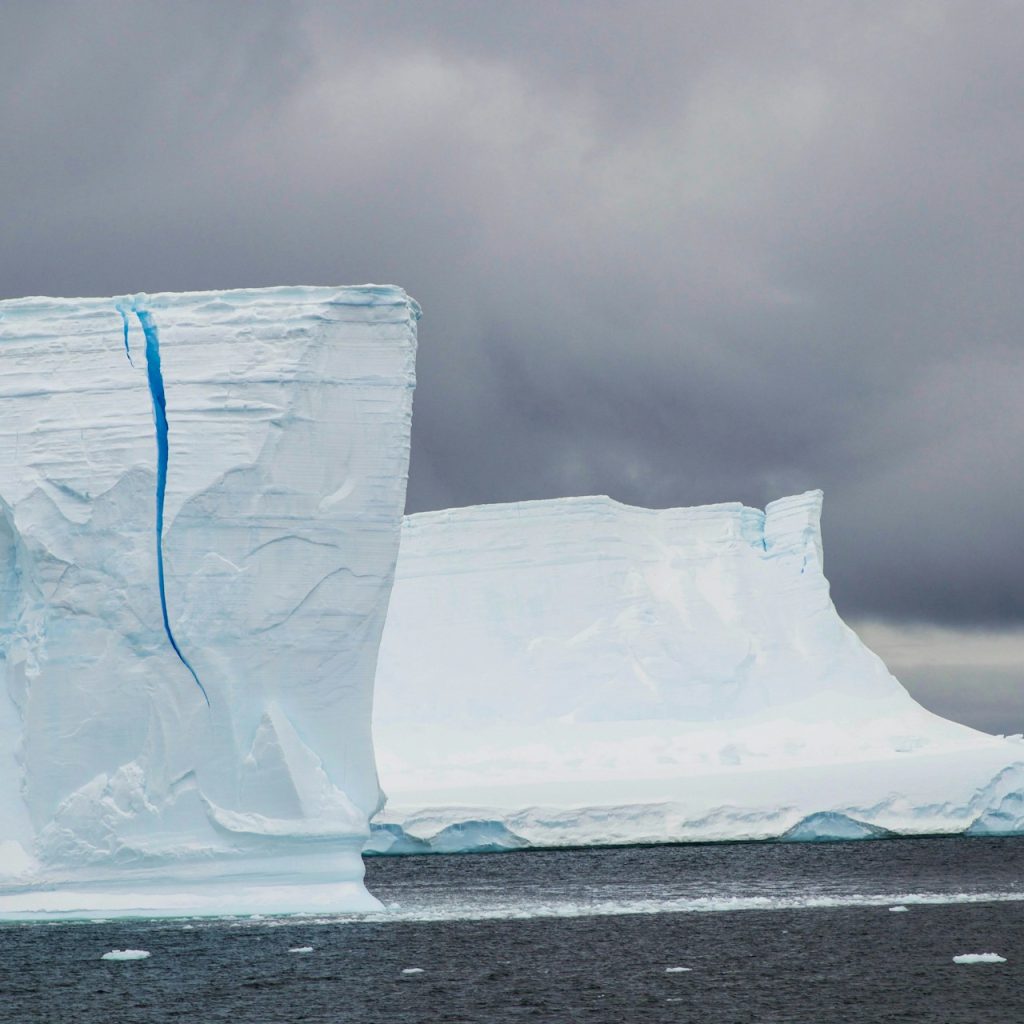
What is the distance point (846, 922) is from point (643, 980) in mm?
4999

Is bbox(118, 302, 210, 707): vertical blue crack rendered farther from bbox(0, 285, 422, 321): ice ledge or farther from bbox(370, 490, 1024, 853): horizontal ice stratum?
bbox(370, 490, 1024, 853): horizontal ice stratum

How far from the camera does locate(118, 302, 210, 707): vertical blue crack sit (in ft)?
54.5

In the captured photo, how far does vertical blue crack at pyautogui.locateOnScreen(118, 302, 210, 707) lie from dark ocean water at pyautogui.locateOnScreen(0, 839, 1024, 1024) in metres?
2.91

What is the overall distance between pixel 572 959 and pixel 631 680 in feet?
76.8

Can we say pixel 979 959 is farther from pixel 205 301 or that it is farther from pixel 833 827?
pixel 833 827

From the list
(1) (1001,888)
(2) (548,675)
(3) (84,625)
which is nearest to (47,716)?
(3) (84,625)

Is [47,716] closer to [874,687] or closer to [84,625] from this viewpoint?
[84,625]

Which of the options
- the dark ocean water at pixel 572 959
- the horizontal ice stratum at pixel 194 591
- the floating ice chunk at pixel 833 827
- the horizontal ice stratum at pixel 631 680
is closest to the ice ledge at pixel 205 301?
the horizontal ice stratum at pixel 194 591

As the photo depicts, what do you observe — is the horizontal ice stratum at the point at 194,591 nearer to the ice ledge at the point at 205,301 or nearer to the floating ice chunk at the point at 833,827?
the ice ledge at the point at 205,301

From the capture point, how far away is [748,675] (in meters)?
39.6

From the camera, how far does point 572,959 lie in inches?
615

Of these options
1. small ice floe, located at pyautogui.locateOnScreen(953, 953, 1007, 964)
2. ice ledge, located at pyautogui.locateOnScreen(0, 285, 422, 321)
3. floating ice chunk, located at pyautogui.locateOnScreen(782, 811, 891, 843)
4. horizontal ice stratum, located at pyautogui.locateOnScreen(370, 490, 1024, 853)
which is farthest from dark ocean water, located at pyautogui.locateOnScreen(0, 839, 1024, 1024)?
horizontal ice stratum, located at pyautogui.locateOnScreen(370, 490, 1024, 853)

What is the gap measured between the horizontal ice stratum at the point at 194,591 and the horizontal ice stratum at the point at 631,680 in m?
15.7

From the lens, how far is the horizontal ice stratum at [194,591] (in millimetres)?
16328
